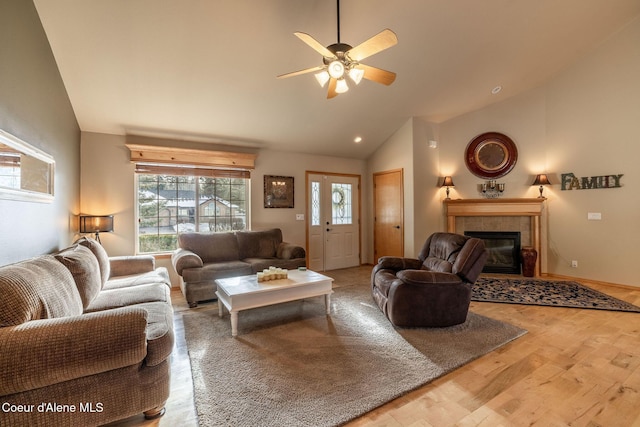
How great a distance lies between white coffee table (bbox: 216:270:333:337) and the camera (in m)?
2.64

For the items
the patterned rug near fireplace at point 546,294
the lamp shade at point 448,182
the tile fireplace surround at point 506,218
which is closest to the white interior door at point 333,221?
the lamp shade at point 448,182

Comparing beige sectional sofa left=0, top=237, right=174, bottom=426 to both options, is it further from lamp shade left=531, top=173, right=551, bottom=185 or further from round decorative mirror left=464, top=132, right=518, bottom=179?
lamp shade left=531, top=173, right=551, bottom=185

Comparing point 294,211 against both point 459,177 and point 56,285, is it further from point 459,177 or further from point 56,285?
point 56,285

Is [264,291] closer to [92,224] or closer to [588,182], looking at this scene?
[92,224]

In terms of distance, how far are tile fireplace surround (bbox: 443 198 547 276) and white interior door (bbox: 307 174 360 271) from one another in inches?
75.9

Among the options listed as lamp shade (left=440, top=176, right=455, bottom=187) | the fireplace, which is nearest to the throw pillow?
lamp shade (left=440, top=176, right=455, bottom=187)

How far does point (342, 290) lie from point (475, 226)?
3078 millimetres

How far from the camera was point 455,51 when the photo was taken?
3480 mm

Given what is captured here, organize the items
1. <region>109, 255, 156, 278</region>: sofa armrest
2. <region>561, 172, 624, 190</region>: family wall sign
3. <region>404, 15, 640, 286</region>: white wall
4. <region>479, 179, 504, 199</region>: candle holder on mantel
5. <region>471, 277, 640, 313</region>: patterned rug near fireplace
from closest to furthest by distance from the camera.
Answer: <region>109, 255, 156, 278</region>: sofa armrest
<region>471, 277, 640, 313</region>: patterned rug near fireplace
<region>404, 15, 640, 286</region>: white wall
<region>561, 172, 624, 190</region>: family wall sign
<region>479, 179, 504, 199</region>: candle holder on mantel

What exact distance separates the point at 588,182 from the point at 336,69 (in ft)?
15.7

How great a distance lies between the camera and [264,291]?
2.72 m

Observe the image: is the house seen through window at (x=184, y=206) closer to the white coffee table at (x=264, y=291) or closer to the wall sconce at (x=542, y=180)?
the white coffee table at (x=264, y=291)

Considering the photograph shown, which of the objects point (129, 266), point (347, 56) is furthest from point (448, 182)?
point (129, 266)

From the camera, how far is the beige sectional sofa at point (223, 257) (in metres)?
3.49
